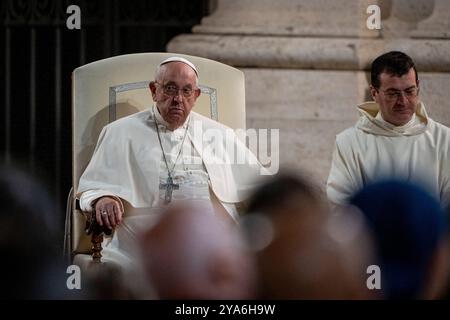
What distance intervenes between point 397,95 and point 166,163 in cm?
105

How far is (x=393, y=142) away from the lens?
21.1ft

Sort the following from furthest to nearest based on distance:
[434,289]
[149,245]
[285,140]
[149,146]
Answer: [285,140]
[149,146]
[434,289]
[149,245]

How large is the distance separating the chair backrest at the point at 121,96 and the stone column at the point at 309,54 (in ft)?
2.45

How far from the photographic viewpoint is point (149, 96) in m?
6.44

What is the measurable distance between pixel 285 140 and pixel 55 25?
155 cm

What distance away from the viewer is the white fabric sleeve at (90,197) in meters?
5.84

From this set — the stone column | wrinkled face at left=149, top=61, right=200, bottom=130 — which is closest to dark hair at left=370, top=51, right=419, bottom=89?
wrinkled face at left=149, top=61, right=200, bottom=130

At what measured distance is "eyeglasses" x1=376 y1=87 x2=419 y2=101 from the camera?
6180 mm

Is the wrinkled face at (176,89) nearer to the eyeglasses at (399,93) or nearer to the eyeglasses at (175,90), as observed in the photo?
the eyeglasses at (175,90)

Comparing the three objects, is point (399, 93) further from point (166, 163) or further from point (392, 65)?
point (166, 163)

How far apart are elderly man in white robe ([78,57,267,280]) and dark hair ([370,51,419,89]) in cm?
66

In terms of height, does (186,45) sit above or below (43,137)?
above
